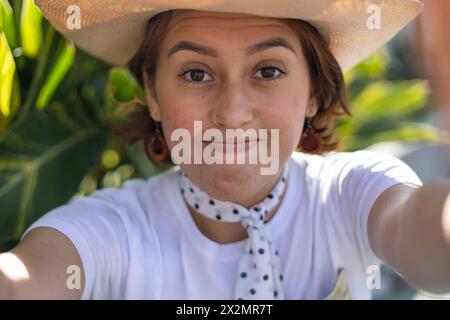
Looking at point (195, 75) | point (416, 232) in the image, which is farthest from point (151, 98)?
point (416, 232)

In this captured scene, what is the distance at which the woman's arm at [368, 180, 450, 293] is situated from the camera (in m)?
1.14

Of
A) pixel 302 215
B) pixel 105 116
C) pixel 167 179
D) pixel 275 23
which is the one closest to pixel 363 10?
pixel 275 23

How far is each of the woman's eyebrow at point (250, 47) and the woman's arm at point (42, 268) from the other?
0.45 m

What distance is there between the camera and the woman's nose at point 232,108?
4.48 ft

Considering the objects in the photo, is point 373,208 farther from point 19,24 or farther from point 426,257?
point 19,24

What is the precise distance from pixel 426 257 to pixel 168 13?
0.72 metres

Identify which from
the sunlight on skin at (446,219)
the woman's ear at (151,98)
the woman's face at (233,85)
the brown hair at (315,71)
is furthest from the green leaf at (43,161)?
the sunlight on skin at (446,219)

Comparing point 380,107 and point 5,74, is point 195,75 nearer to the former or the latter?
point 5,74

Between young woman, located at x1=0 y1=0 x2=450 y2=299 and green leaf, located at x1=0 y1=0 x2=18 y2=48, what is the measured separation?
1.28 feet

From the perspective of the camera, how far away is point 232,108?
137 centimetres

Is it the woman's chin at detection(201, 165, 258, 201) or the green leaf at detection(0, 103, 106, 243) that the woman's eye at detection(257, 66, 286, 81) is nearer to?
the woman's chin at detection(201, 165, 258, 201)

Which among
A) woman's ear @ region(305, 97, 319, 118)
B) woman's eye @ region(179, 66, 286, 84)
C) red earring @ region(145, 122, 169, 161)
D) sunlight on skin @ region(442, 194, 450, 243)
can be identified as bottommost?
sunlight on skin @ region(442, 194, 450, 243)

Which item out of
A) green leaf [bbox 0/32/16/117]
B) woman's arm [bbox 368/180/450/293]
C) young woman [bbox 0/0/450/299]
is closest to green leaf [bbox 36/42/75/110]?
green leaf [bbox 0/32/16/117]

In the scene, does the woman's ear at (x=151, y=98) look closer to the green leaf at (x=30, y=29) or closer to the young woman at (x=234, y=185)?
the young woman at (x=234, y=185)
